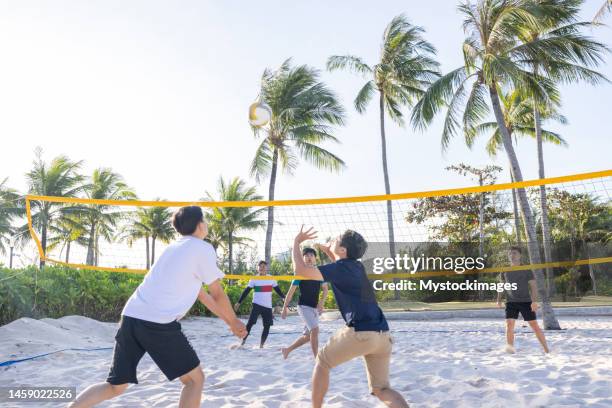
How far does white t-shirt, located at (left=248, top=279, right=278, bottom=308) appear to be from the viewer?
7113mm

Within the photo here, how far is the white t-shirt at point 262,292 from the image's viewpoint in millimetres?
7113

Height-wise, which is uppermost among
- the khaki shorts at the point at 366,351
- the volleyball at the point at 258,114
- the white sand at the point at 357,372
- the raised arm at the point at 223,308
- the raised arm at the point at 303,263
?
the volleyball at the point at 258,114

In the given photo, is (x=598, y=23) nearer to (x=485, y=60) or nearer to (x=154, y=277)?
(x=485, y=60)

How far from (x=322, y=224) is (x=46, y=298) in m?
5.32

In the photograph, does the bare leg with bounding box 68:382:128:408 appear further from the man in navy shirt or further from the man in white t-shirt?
the man in navy shirt

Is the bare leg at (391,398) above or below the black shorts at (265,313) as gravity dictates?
below

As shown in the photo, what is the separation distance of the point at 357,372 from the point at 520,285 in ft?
7.98

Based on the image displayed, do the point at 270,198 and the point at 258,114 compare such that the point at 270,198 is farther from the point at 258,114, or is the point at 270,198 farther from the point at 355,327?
the point at 355,327

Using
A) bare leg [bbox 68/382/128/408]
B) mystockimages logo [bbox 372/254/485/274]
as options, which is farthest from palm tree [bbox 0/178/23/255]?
Answer: bare leg [bbox 68/382/128/408]

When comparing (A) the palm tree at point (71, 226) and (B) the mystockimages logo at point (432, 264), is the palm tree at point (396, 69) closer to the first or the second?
(B) the mystockimages logo at point (432, 264)

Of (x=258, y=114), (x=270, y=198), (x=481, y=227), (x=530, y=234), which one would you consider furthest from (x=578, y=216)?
(x=258, y=114)

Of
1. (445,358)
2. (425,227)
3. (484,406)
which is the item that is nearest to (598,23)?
(445,358)

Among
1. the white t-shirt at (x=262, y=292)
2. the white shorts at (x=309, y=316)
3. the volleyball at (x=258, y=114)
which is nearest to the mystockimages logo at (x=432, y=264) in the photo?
the volleyball at (x=258, y=114)

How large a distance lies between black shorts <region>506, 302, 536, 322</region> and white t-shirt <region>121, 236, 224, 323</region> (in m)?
4.52
